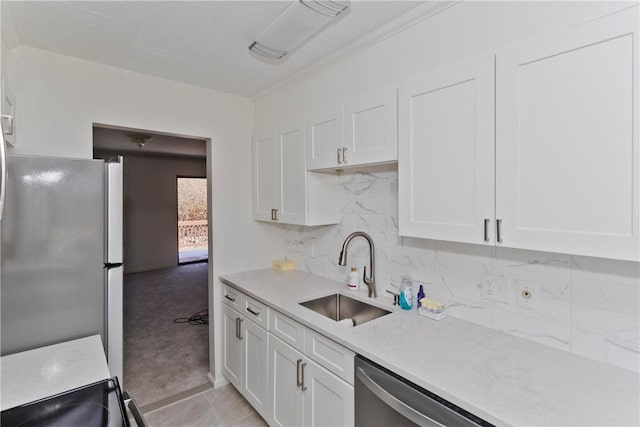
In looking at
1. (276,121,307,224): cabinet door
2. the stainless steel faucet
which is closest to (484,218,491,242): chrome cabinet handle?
the stainless steel faucet

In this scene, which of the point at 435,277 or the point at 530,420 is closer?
the point at 530,420

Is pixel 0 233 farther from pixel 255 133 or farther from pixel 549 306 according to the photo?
pixel 549 306

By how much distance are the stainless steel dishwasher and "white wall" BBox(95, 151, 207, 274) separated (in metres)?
6.62

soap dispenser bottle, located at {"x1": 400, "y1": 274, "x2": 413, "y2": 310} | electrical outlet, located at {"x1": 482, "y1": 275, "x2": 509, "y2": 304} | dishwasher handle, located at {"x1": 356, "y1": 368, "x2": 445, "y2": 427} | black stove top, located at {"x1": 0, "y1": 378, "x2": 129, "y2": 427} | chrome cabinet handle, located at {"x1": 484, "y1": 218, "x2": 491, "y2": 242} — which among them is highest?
chrome cabinet handle, located at {"x1": 484, "y1": 218, "x2": 491, "y2": 242}

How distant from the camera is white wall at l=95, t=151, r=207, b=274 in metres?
6.60

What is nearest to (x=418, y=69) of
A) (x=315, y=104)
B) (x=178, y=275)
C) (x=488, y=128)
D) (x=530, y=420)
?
(x=488, y=128)

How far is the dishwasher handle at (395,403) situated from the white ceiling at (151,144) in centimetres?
397

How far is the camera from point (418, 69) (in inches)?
63.6

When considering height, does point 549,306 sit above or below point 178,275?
above

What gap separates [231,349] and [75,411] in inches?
59.7

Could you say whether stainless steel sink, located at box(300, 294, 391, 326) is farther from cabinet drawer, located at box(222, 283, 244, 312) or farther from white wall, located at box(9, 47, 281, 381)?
white wall, located at box(9, 47, 281, 381)

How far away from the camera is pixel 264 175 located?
2.65 metres

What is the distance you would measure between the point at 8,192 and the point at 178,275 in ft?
18.1

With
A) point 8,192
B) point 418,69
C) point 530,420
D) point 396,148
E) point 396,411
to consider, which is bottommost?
point 396,411
